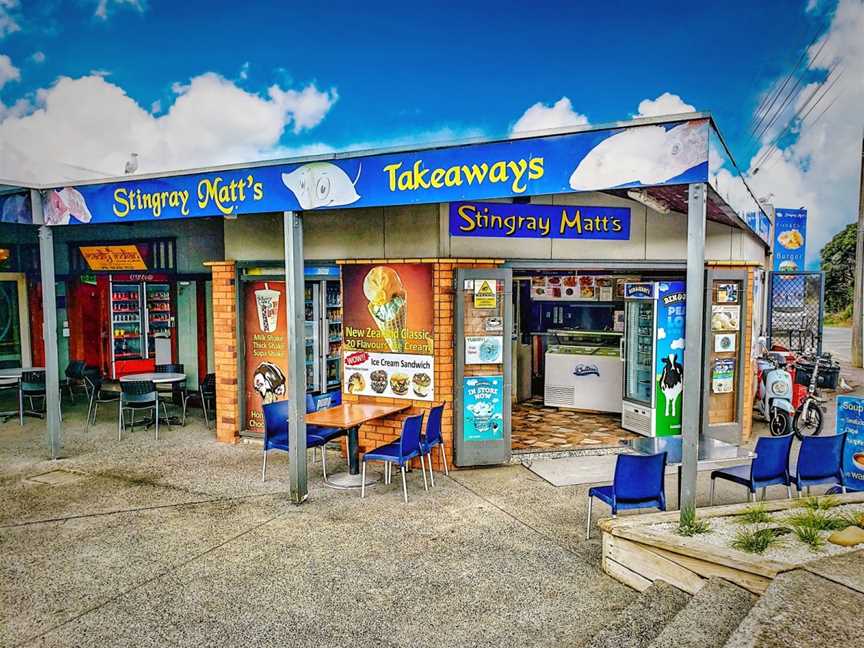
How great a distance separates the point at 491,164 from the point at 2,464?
691cm

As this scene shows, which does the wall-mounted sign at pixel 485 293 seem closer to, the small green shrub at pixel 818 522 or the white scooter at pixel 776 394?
the small green shrub at pixel 818 522

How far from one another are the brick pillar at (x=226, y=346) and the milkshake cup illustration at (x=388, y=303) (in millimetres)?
2173

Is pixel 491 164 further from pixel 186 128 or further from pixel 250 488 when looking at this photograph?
pixel 186 128

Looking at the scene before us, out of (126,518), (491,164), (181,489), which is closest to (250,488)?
(181,489)

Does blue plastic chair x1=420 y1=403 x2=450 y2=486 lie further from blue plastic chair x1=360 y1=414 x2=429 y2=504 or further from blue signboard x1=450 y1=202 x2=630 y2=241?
blue signboard x1=450 y1=202 x2=630 y2=241

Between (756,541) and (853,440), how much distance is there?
297 cm

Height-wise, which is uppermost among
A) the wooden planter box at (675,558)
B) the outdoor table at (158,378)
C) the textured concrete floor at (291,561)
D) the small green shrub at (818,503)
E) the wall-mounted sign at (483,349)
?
the wall-mounted sign at (483,349)

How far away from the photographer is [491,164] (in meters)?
5.21

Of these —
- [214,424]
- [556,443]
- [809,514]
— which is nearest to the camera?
[809,514]

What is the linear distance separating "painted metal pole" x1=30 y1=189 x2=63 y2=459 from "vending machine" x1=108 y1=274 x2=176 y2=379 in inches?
129

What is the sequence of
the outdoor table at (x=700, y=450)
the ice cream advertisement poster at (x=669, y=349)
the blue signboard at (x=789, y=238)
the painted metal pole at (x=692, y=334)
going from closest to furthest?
the painted metal pole at (x=692, y=334)
the outdoor table at (x=700, y=450)
the ice cream advertisement poster at (x=669, y=349)
the blue signboard at (x=789, y=238)

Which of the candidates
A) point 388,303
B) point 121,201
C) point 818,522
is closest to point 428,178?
point 388,303

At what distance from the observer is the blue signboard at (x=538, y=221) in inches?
283

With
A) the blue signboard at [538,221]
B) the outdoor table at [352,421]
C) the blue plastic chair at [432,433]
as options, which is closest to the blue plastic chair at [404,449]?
the blue plastic chair at [432,433]
